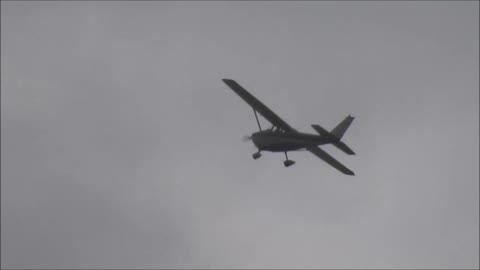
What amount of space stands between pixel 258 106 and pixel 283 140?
2797mm

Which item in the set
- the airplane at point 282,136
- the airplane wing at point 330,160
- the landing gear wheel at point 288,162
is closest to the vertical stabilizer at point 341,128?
the airplane at point 282,136

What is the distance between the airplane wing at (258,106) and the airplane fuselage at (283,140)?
2.21 ft

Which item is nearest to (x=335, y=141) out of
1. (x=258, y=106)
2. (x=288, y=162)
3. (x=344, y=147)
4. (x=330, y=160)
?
(x=344, y=147)

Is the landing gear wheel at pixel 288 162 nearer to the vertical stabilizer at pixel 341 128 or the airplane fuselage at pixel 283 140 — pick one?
the airplane fuselage at pixel 283 140

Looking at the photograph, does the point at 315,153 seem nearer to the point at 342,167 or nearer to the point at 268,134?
the point at 342,167

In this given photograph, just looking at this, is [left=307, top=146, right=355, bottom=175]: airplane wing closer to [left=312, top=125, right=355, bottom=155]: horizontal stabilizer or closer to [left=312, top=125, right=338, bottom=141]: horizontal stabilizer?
[left=312, top=125, right=355, bottom=155]: horizontal stabilizer

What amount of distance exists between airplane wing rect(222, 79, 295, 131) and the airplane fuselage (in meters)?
0.67

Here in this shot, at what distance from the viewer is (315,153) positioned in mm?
53562

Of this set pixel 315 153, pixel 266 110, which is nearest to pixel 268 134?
pixel 266 110

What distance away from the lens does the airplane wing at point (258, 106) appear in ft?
162

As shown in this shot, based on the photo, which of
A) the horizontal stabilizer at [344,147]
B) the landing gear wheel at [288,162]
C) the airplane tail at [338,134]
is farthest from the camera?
the landing gear wheel at [288,162]

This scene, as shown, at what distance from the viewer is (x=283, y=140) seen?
48.2m

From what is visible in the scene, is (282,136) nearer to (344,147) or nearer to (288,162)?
(288,162)

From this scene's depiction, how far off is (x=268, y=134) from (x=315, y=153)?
5586 millimetres
